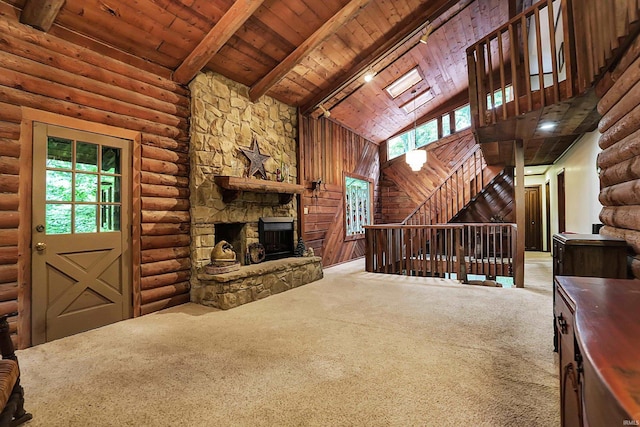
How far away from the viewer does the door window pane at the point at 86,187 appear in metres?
3.22

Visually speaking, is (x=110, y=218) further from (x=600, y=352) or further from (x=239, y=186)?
(x=600, y=352)

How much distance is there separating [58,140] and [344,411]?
363 cm

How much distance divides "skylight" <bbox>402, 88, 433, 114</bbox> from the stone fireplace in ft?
12.5

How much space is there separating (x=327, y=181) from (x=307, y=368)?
16.4 feet

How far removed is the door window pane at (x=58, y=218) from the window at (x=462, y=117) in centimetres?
865

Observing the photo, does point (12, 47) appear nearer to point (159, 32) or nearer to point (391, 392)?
point (159, 32)

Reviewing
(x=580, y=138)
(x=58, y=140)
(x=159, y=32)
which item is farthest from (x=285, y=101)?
(x=580, y=138)

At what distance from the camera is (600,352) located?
0.75 m

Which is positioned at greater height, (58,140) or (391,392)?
(58,140)

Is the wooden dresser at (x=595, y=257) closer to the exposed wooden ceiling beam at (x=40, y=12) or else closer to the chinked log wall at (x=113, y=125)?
the chinked log wall at (x=113, y=125)

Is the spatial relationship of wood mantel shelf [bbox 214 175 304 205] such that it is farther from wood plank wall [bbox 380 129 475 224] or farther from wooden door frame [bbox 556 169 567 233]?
wooden door frame [bbox 556 169 567 233]

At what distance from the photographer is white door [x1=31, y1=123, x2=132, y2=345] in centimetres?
289

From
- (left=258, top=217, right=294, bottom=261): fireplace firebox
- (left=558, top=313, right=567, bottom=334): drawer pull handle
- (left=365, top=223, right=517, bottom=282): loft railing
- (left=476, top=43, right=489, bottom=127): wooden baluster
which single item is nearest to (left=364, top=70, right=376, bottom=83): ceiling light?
(left=476, top=43, right=489, bottom=127): wooden baluster

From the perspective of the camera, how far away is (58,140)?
3074mm
